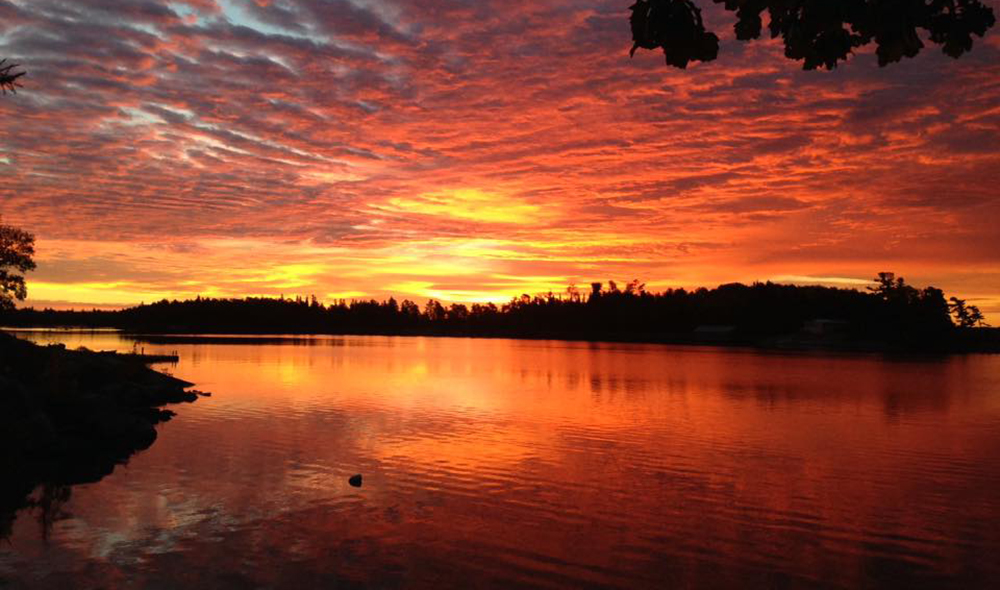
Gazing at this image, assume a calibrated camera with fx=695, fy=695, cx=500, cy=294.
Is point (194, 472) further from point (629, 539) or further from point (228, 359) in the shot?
point (228, 359)

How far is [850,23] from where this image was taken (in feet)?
16.4

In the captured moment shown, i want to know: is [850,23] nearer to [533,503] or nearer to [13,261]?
[533,503]

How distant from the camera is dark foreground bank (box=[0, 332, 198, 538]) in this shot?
77.9ft

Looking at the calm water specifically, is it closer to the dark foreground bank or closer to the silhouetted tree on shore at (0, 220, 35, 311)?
the dark foreground bank

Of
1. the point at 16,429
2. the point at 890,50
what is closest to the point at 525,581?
the point at 890,50

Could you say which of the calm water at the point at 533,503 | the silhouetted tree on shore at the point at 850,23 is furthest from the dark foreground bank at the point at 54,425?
the silhouetted tree on shore at the point at 850,23

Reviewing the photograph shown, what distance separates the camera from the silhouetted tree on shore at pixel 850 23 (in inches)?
188

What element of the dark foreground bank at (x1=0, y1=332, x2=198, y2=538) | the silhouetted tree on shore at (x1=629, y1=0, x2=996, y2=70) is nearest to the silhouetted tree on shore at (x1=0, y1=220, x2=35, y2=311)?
the dark foreground bank at (x1=0, y1=332, x2=198, y2=538)

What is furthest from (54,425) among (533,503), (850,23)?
(850,23)

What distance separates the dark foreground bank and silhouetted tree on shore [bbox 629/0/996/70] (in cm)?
1984

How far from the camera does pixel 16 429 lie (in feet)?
85.6

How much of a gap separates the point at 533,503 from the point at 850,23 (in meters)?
18.1

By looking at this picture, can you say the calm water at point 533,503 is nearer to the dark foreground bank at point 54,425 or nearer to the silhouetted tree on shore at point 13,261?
the dark foreground bank at point 54,425

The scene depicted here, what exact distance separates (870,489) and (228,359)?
8628cm
